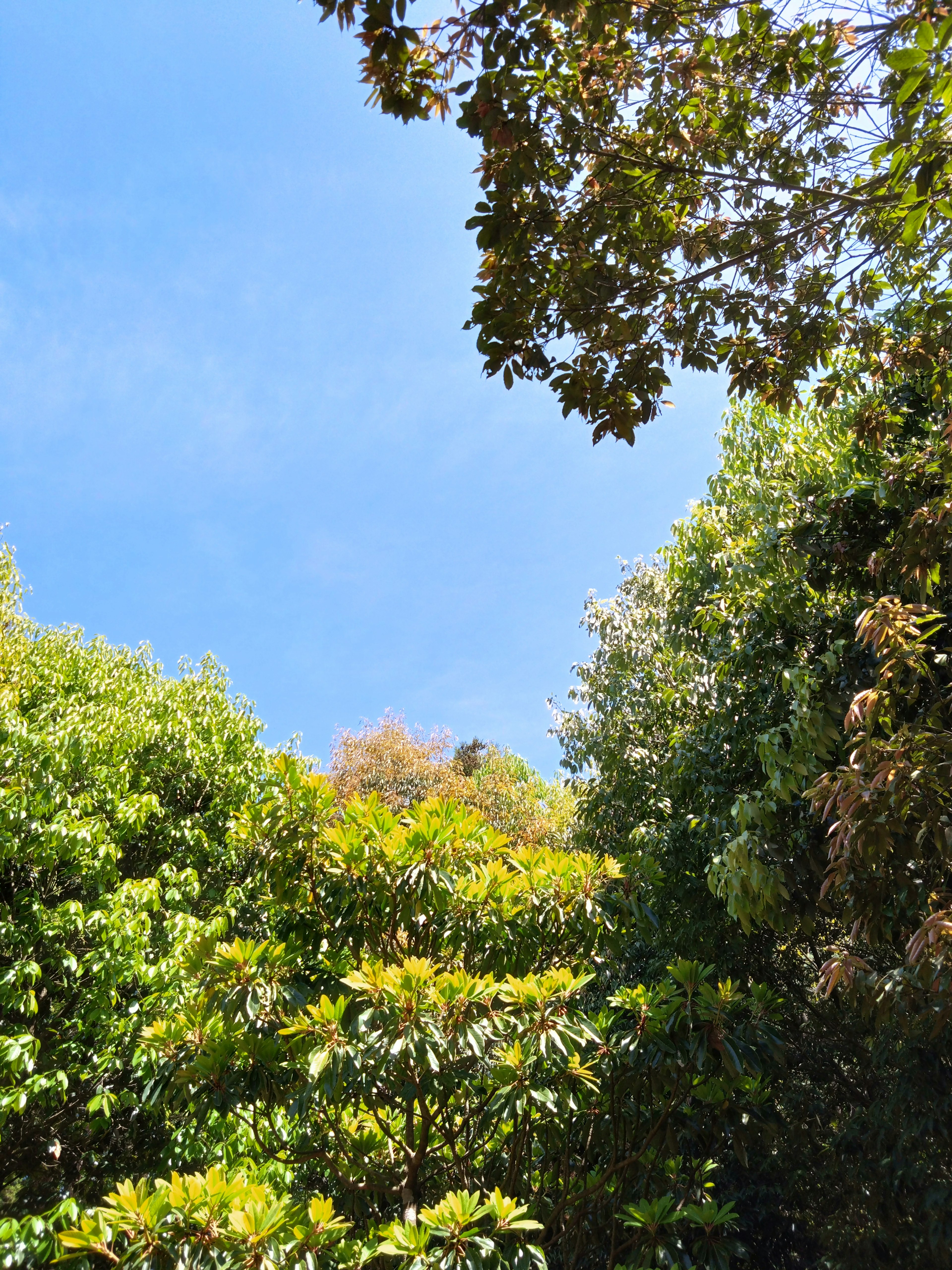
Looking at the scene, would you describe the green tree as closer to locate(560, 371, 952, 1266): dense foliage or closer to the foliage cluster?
locate(560, 371, 952, 1266): dense foliage

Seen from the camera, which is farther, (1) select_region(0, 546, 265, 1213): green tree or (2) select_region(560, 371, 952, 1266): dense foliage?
(1) select_region(0, 546, 265, 1213): green tree

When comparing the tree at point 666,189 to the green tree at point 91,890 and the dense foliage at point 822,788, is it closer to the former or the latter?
the dense foliage at point 822,788

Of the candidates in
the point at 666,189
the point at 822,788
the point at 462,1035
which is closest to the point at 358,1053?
the point at 462,1035

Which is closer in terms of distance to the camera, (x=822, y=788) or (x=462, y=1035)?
(x=822, y=788)

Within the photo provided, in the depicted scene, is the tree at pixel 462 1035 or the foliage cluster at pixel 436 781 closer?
the tree at pixel 462 1035

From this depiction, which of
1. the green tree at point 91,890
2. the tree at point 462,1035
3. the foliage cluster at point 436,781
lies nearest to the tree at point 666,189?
the tree at point 462,1035

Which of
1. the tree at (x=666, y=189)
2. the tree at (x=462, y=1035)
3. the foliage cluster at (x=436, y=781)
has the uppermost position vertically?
the foliage cluster at (x=436, y=781)

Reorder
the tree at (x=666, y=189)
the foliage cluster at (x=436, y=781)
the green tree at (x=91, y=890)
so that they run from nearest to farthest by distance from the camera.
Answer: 1. the tree at (x=666, y=189)
2. the green tree at (x=91, y=890)
3. the foliage cluster at (x=436, y=781)

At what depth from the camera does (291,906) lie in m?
4.88

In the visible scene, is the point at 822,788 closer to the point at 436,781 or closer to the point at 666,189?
the point at 666,189

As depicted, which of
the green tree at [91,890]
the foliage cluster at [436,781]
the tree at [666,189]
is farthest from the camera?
the foliage cluster at [436,781]

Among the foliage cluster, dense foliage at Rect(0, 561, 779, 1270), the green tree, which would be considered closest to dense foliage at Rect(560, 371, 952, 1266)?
dense foliage at Rect(0, 561, 779, 1270)

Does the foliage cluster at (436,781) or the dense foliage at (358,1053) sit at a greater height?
the foliage cluster at (436,781)

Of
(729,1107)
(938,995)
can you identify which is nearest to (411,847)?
(729,1107)
